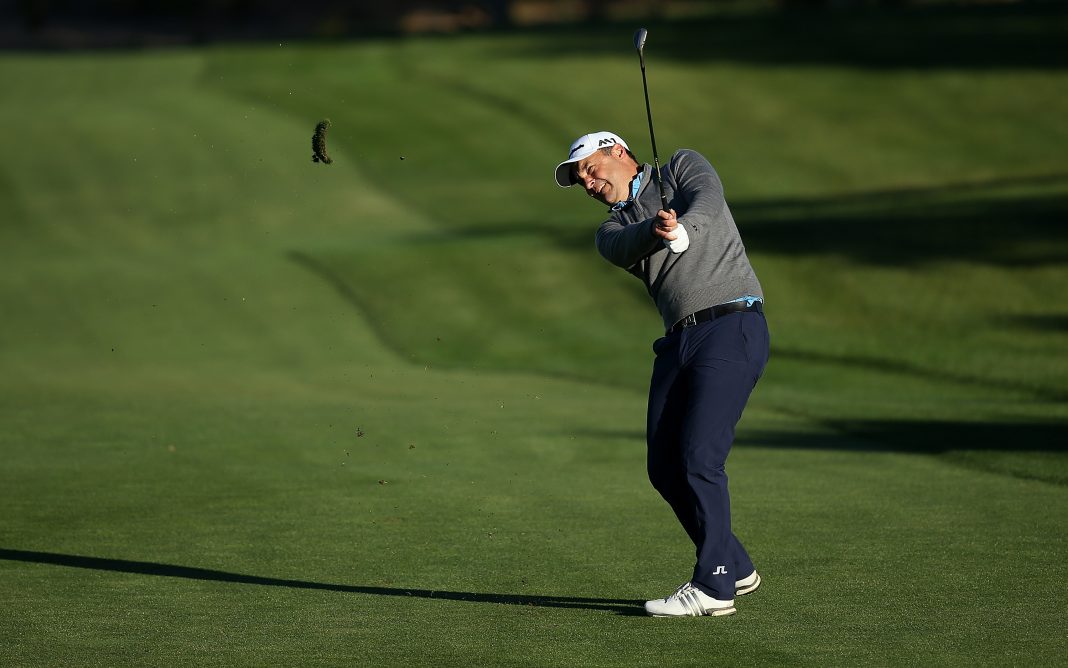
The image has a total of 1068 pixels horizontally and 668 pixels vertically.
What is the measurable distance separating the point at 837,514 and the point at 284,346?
11.9 m

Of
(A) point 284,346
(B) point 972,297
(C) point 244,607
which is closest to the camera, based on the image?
(C) point 244,607

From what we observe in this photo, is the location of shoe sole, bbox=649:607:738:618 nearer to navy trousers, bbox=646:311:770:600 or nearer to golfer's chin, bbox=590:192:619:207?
navy trousers, bbox=646:311:770:600

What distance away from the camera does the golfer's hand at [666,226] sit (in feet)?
23.3

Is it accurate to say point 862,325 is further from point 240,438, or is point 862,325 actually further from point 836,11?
point 836,11

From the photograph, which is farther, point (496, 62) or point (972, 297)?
point (496, 62)

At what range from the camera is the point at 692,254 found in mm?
7551

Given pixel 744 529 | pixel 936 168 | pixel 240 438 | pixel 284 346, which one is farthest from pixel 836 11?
pixel 744 529

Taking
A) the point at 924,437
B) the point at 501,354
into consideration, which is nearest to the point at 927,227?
the point at 501,354

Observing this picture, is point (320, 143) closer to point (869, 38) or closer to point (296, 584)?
point (296, 584)

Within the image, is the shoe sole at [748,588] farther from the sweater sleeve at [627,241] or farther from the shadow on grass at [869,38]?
the shadow on grass at [869,38]

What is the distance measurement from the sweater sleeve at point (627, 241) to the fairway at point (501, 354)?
5.28 ft

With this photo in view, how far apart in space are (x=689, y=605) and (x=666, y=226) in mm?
1717

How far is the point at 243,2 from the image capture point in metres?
67.9

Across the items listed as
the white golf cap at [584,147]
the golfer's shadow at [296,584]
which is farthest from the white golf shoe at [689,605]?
the white golf cap at [584,147]
